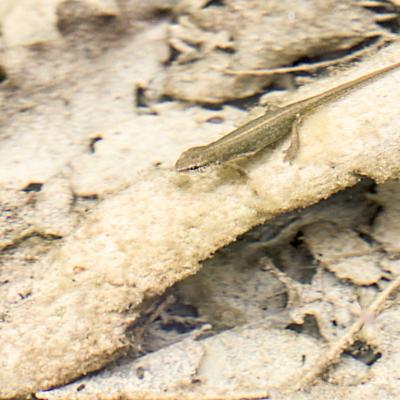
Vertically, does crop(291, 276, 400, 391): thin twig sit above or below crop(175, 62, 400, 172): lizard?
below

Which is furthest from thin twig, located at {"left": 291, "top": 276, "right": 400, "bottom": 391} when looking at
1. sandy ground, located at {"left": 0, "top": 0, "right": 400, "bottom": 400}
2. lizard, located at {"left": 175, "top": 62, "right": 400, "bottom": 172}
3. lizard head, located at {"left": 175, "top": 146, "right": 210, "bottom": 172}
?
lizard head, located at {"left": 175, "top": 146, "right": 210, "bottom": 172}

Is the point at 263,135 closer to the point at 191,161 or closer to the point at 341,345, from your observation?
the point at 191,161

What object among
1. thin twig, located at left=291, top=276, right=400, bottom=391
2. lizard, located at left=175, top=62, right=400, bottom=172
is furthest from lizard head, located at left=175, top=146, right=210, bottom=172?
thin twig, located at left=291, top=276, right=400, bottom=391

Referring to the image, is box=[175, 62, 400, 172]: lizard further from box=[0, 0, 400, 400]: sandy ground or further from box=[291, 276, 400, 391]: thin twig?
box=[291, 276, 400, 391]: thin twig

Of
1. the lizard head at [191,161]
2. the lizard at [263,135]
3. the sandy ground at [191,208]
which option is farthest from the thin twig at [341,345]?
the lizard head at [191,161]

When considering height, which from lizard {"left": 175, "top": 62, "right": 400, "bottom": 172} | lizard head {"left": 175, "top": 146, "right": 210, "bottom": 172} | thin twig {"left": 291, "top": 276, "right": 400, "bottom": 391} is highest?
lizard {"left": 175, "top": 62, "right": 400, "bottom": 172}

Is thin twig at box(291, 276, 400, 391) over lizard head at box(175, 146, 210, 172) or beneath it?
beneath

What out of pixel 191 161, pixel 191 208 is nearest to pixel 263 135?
pixel 191 161

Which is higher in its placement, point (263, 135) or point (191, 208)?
point (263, 135)
